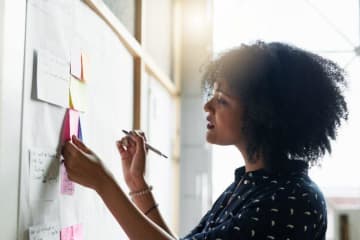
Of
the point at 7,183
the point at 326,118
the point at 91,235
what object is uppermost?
the point at 326,118

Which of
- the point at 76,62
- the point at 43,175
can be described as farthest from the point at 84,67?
the point at 43,175

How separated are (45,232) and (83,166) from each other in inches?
4.5

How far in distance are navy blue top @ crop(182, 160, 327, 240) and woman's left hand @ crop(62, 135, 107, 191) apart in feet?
0.57

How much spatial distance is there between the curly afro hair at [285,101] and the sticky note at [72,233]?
0.33m

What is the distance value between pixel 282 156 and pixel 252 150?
51mm

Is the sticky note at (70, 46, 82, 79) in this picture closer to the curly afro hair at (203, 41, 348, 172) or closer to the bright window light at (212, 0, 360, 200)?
the curly afro hair at (203, 41, 348, 172)

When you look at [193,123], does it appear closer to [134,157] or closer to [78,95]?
[134,157]

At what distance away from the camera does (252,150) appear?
0.82 meters

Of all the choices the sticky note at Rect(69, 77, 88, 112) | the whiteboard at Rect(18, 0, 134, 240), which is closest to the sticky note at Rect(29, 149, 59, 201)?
the whiteboard at Rect(18, 0, 134, 240)

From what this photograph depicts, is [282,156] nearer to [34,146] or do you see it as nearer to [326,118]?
[326,118]

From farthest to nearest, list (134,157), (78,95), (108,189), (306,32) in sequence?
(306,32) → (134,157) → (78,95) → (108,189)

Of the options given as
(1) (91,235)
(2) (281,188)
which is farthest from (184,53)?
(2) (281,188)

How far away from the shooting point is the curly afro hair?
78 centimetres

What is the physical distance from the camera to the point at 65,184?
0.80m
